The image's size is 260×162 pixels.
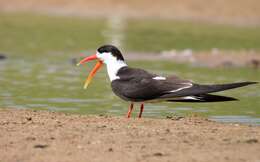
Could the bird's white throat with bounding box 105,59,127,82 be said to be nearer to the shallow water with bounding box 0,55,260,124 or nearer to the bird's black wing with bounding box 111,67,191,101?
the bird's black wing with bounding box 111,67,191,101

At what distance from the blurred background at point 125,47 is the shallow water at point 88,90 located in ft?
0.05

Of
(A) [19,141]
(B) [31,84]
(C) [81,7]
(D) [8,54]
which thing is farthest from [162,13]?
(A) [19,141]

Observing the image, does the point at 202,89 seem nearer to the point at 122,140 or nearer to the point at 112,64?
the point at 112,64

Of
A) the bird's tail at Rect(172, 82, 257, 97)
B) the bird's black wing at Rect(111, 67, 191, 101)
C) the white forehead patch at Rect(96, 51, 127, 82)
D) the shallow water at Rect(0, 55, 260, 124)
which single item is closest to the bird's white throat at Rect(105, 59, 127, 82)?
the white forehead patch at Rect(96, 51, 127, 82)

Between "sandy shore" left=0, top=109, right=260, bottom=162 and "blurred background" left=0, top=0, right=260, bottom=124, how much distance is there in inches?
87.6

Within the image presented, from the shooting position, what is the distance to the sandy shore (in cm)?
743

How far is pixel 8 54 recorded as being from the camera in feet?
68.0

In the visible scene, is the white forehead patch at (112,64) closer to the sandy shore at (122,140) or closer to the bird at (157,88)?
the bird at (157,88)

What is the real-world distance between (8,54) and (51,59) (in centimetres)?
131

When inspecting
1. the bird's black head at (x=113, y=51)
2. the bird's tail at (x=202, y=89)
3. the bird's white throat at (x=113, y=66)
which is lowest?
the bird's tail at (x=202, y=89)

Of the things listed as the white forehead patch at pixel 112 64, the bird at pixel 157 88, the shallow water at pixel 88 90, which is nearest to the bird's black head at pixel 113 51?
the white forehead patch at pixel 112 64

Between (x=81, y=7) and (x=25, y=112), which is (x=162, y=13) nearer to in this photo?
(x=81, y=7)

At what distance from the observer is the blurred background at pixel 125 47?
1294 cm

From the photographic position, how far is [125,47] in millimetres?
22953
